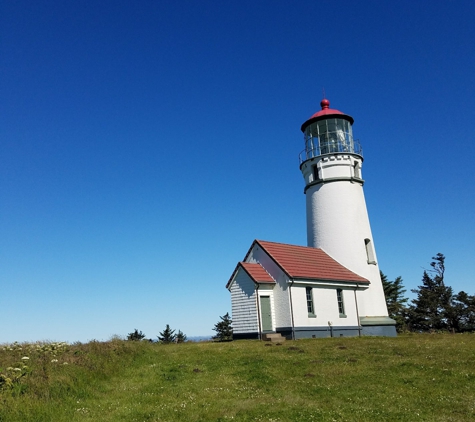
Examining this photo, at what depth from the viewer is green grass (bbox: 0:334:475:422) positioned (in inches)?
389

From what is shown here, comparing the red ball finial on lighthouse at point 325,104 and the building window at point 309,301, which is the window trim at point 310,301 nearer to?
the building window at point 309,301

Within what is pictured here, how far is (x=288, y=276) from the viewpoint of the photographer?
82.3ft

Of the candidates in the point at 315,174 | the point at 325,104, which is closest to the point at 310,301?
the point at 315,174

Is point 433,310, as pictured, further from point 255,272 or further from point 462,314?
point 255,272

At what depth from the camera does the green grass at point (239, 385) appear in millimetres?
9875

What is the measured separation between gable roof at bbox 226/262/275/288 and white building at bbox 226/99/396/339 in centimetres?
7

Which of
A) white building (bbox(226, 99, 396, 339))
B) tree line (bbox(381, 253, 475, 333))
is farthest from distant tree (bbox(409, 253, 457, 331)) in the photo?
white building (bbox(226, 99, 396, 339))

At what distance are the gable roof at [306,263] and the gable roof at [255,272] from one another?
1179 millimetres

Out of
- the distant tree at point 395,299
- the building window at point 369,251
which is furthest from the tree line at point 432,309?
the building window at point 369,251

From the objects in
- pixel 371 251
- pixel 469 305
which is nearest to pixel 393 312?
pixel 469 305

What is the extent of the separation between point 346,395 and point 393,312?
42661 millimetres

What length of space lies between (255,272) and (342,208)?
358 inches

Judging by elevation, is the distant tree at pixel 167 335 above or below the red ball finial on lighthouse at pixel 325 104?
below

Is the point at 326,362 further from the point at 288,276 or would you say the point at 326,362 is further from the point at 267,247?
the point at 267,247
